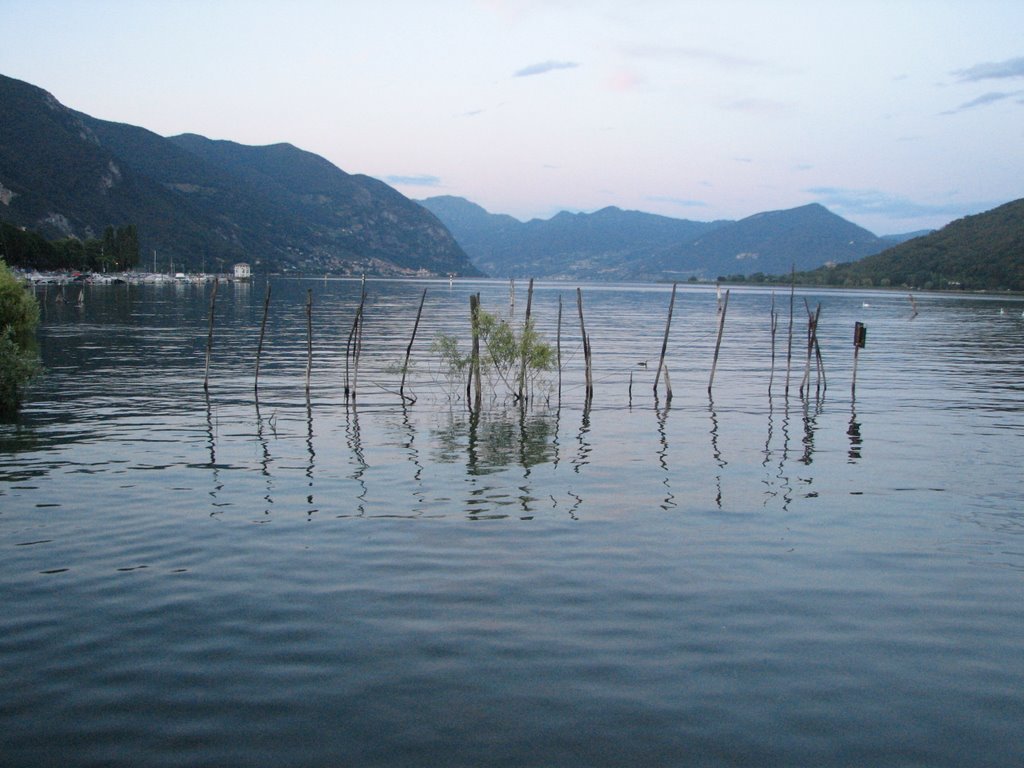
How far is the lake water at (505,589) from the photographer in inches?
354

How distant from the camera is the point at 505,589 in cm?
1317

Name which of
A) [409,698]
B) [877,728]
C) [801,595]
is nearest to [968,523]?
→ [801,595]

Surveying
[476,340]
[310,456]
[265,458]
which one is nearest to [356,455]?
[310,456]

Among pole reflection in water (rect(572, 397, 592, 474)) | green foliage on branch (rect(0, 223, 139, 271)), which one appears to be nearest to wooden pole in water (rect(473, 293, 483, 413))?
pole reflection in water (rect(572, 397, 592, 474))

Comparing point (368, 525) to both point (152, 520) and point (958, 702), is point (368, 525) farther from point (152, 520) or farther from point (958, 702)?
point (958, 702)

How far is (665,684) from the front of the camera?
33.1ft

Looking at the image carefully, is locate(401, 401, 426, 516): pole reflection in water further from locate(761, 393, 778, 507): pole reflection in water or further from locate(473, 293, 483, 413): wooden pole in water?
locate(761, 393, 778, 507): pole reflection in water

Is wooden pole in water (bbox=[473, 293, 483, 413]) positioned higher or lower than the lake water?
higher

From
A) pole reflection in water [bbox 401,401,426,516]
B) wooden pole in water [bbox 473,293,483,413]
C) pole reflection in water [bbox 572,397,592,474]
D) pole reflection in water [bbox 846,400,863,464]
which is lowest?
pole reflection in water [bbox 846,400,863,464]

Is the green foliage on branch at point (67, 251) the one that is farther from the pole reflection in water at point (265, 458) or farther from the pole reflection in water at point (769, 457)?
the pole reflection in water at point (769, 457)

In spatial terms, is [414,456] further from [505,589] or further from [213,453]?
[505,589]

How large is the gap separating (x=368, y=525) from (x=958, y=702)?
10409 millimetres

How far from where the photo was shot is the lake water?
354 inches

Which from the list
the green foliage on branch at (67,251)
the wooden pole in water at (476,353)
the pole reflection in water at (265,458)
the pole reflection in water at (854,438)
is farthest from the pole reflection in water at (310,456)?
the green foliage on branch at (67,251)
